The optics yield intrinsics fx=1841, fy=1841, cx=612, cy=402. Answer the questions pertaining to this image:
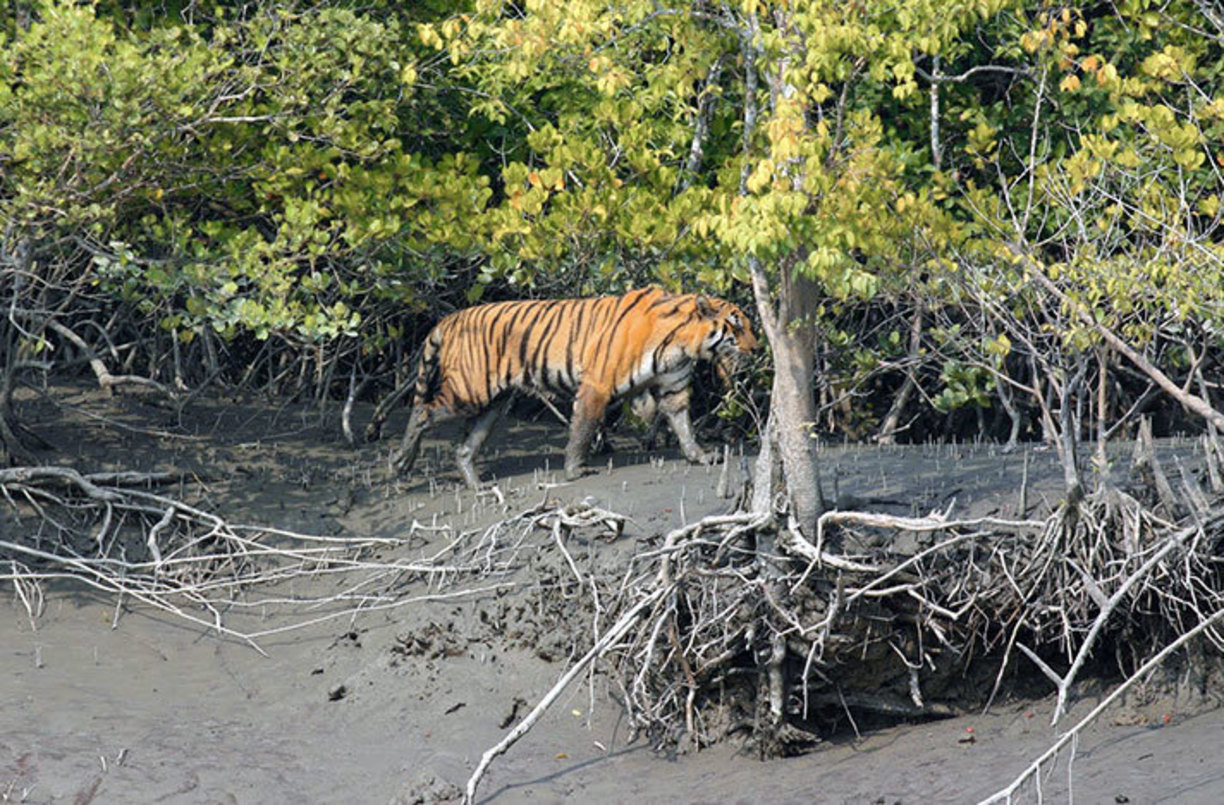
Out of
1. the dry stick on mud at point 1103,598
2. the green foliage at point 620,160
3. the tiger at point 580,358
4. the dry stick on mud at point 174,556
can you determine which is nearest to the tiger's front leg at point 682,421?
the tiger at point 580,358

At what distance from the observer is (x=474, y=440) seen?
1171 centimetres

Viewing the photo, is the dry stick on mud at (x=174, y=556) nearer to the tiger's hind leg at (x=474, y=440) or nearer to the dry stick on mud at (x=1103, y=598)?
the tiger's hind leg at (x=474, y=440)

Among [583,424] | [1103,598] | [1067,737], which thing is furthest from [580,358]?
[1067,737]

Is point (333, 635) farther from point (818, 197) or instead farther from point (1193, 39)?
point (1193, 39)

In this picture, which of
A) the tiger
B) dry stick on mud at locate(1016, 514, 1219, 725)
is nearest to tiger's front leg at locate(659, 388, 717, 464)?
the tiger

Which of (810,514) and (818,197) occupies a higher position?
(818,197)

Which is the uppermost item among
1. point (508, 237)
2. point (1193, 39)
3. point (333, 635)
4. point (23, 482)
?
point (1193, 39)

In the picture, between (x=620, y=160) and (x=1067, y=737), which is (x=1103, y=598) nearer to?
(x=1067, y=737)

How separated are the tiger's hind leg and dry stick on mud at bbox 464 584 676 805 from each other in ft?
8.64

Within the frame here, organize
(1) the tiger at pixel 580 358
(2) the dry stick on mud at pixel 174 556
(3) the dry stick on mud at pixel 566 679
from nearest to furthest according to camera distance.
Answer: (3) the dry stick on mud at pixel 566 679, (2) the dry stick on mud at pixel 174 556, (1) the tiger at pixel 580 358

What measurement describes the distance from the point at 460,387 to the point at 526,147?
2.17 m

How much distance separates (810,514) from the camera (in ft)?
29.9

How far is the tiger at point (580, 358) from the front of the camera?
37.2 ft

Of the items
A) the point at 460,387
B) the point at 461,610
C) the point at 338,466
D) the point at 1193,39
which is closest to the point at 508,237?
the point at 460,387
